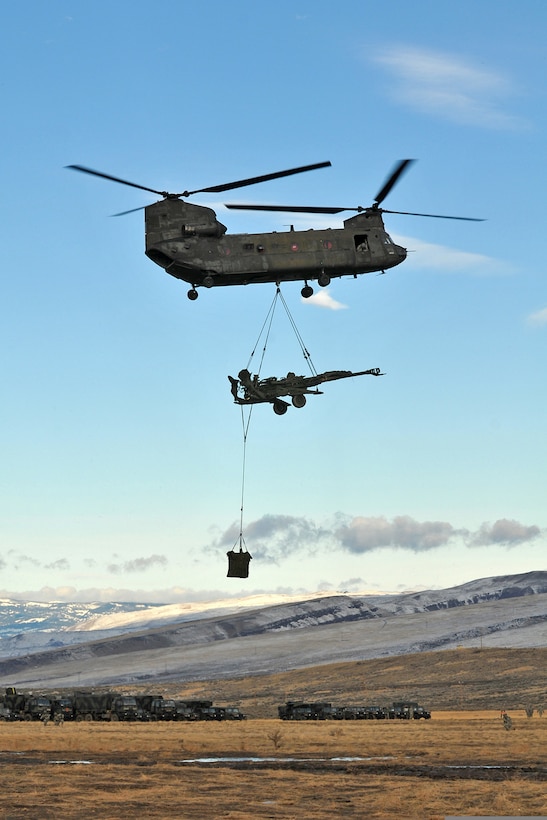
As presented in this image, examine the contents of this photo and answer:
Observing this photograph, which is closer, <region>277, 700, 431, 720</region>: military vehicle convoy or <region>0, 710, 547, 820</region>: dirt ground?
<region>0, 710, 547, 820</region>: dirt ground

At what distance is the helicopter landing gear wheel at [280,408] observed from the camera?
156 ft

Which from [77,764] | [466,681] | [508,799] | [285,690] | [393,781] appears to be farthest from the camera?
[285,690]

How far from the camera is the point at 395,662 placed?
154m

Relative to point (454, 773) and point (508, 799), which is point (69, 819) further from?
point (454, 773)

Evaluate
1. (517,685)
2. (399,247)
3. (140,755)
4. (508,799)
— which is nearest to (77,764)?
(140,755)

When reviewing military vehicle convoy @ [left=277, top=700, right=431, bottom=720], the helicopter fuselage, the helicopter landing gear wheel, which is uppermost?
the helicopter fuselage

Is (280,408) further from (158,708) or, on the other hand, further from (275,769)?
(158,708)

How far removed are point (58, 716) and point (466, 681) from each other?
68179mm

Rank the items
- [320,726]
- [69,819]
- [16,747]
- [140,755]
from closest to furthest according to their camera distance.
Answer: [69,819]
[140,755]
[16,747]
[320,726]

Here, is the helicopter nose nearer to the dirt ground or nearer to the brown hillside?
the dirt ground

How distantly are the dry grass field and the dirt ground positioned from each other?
46 millimetres

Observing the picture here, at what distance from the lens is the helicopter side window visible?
1845 inches

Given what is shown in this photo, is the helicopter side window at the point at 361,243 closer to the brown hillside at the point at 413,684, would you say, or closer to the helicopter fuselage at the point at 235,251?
the helicopter fuselage at the point at 235,251

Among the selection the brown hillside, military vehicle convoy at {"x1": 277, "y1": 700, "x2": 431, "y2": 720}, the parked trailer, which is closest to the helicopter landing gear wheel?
the parked trailer
